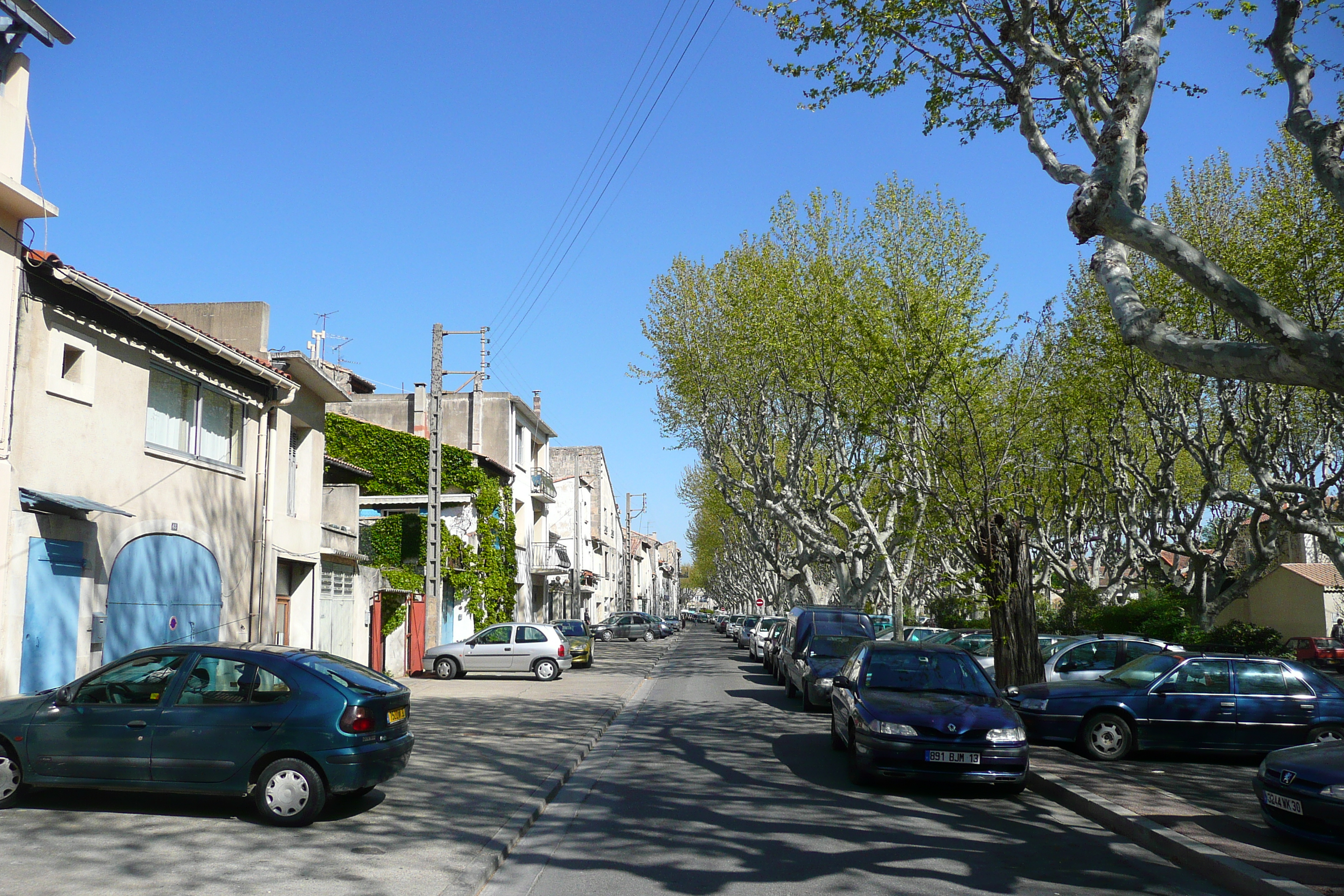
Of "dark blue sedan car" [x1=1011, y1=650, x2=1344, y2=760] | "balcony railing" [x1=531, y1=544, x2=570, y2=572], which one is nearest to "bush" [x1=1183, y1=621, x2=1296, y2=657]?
"dark blue sedan car" [x1=1011, y1=650, x2=1344, y2=760]

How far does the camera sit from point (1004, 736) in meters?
9.98

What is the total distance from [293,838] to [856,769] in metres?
5.54

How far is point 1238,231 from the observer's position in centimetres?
2072

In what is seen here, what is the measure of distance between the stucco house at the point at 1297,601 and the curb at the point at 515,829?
36.5 meters

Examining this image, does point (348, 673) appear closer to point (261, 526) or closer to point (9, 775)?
point (9, 775)

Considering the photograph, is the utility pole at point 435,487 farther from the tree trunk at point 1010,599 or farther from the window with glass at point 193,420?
the tree trunk at point 1010,599

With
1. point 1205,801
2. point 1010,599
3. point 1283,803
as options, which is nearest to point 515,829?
point 1283,803

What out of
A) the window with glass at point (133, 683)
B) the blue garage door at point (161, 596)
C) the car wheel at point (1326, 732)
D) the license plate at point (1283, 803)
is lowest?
the car wheel at point (1326, 732)

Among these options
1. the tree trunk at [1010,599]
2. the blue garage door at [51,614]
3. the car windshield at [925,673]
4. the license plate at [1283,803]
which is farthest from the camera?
the tree trunk at [1010,599]

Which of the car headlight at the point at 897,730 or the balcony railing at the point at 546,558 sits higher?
the balcony railing at the point at 546,558

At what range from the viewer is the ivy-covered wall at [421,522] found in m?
30.4

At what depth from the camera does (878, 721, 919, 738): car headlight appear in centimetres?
999

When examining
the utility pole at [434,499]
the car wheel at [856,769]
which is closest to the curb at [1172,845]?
the car wheel at [856,769]

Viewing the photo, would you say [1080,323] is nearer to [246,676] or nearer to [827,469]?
[827,469]
